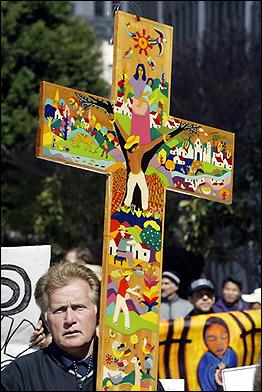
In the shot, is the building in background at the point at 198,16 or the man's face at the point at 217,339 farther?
the building in background at the point at 198,16

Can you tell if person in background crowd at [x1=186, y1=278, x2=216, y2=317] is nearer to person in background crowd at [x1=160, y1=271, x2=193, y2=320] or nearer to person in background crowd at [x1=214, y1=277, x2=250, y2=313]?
person in background crowd at [x1=160, y1=271, x2=193, y2=320]

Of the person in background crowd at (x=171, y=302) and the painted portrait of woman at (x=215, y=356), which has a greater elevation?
the person in background crowd at (x=171, y=302)

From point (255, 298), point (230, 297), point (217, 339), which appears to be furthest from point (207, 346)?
point (230, 297)

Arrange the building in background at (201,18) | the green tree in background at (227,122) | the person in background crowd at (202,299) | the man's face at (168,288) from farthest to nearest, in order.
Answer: the building in background at (201,18)
the green tree in background at (227,122)
the man's face at (168,288)
the person in background crowd at (202,299)

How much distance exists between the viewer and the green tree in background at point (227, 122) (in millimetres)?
16969

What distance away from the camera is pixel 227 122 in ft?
83.5

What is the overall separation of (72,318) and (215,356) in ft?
11.6

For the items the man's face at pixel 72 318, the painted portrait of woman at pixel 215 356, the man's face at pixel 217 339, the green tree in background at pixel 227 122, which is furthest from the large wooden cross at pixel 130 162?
the green tree in background at pixel 227 122

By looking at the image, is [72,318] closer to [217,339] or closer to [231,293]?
[217,339]

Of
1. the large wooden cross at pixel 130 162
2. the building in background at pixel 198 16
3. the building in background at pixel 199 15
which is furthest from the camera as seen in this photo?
the building in background at pixel 199 15

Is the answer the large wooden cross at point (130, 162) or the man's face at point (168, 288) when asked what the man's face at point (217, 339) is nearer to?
the man's face at point (168, 288)

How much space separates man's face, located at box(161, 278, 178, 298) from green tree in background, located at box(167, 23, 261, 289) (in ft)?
21.9

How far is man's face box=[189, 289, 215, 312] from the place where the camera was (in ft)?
30.3

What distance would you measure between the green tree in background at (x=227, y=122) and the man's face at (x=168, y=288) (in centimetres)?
668
